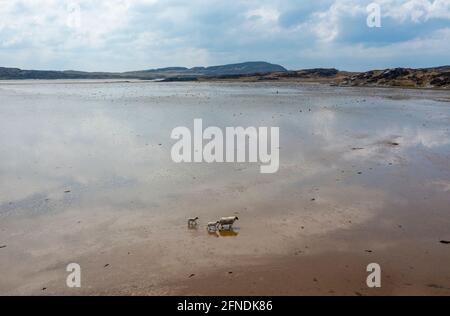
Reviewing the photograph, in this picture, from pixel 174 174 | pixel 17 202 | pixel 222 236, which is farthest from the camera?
pixel 174 174

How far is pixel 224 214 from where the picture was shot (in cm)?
1295

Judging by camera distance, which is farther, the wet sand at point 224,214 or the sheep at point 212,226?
the sheep at point 212,226

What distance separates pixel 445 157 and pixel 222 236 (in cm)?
1404

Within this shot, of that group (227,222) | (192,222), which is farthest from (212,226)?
(192,222)

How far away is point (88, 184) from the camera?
15828mm

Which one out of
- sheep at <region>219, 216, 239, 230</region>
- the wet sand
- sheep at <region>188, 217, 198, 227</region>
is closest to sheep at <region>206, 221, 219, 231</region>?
sheep at <region>219, 216, 239, 230</region>

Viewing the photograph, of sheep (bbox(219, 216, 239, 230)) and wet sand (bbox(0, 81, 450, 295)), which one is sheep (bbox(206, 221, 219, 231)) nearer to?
sheep (bbox(219, 216, 239, 230))

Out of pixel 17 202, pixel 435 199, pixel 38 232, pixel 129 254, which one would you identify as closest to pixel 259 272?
pixel 129 254

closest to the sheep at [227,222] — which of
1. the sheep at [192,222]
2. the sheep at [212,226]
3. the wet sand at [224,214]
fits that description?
the sheep at [212,226]

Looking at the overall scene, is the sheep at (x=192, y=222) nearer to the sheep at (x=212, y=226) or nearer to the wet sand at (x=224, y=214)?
the wet sand at (x=224, y=214)

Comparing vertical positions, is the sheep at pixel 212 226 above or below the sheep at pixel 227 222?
below

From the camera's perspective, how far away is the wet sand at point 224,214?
9.33m

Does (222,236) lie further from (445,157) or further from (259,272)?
(445,157)

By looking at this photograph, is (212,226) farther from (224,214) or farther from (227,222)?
(224,214)
